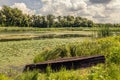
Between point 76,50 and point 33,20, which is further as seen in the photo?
point 33,20

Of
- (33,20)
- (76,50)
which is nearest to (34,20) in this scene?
(33,20)

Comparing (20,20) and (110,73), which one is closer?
(110,73)

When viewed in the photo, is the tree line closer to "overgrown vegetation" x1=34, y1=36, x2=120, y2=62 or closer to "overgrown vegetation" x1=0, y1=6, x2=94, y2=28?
"overgrown vegetation" x1=0, y1=6, x2=94, y2=28

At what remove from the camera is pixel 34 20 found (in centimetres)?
10825

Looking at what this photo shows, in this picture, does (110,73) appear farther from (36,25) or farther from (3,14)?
(36,25)

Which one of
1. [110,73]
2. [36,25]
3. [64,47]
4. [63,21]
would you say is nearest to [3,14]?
[36,25]

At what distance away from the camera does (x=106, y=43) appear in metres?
17.1

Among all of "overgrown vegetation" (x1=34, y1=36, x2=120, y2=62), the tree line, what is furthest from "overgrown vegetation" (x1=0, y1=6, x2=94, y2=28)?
"overgrown vegetation" (x1=34, y1=36, x2=120, y2=62)

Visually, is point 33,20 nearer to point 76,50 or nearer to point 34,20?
point 34,20

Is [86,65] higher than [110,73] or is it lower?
lower

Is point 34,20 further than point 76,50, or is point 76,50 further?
point 34,20

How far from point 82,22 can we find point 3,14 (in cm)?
3689

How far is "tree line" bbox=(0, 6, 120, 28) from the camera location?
99250 millimetres

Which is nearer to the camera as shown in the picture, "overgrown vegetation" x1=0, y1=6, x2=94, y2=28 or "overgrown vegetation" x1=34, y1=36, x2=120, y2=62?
"overgrown vegetation" x1=34, y1=36, x2=120, y2=62
